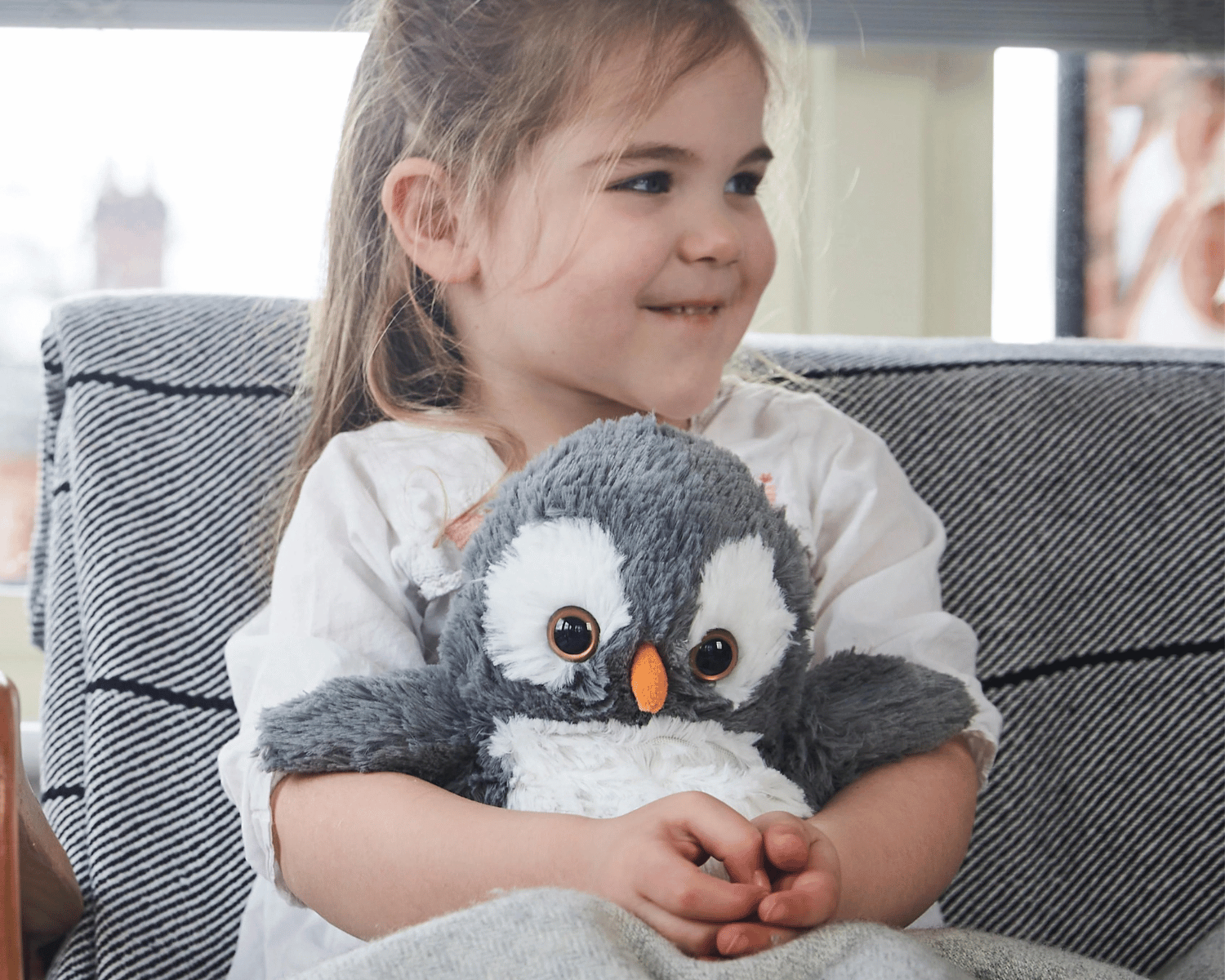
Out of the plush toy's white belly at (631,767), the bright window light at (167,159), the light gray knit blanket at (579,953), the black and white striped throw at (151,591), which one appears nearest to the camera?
the light gray knit blanket at (579,953)

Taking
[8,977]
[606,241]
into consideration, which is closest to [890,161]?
[606,241]

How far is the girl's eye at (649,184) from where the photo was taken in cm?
71

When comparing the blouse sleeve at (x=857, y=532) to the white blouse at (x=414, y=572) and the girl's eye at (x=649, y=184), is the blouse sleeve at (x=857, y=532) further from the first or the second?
the girl's eye at (x=649, y=184)

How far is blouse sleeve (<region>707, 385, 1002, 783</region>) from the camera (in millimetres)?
696

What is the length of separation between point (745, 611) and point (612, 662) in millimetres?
61

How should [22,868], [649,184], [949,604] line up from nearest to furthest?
[22,868] → [649,184] → [949,604]

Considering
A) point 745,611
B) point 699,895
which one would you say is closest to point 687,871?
point 699,895

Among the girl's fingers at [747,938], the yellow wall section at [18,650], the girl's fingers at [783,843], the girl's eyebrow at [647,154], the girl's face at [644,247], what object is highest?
the girl's eyebrow at [647,154]

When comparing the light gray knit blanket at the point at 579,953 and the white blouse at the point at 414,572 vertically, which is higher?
the white blouse at the point at 414,572

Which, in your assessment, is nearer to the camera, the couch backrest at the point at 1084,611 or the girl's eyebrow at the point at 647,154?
the girl's eyebrow at the point at 647,154

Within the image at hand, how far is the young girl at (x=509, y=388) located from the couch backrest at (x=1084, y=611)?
11 centimetres

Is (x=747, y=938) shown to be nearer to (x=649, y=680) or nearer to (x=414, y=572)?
(x=649, y=680)

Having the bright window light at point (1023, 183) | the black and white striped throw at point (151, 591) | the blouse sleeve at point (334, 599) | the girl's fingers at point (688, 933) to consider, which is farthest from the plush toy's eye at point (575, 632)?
the bright window light at point (1023, 183)

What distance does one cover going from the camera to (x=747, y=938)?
418mm
